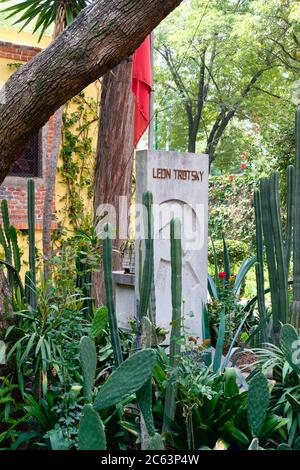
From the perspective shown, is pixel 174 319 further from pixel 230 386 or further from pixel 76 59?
pixel 76 59

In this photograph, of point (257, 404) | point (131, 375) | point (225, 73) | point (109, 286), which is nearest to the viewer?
point (131, 375)

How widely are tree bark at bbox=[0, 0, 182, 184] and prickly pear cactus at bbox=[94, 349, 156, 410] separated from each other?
1.60 meters

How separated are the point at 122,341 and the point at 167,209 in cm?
153

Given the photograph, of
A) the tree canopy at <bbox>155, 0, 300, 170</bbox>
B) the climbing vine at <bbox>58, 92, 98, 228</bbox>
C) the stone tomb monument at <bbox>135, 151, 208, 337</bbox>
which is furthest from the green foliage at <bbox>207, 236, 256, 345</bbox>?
the tree canopy at <bbox>155, 0, 300, 170</bbox>

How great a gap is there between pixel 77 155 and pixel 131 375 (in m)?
8.01

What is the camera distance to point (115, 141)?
24.5 ft

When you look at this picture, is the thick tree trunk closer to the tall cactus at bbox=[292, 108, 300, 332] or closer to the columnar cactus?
the columnar cactus

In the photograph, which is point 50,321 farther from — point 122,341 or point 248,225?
point 248,225

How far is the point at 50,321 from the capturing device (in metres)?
4.10

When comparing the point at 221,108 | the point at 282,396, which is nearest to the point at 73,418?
the point at 282,396

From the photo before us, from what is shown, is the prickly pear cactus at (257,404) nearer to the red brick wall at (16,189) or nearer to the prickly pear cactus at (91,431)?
the prickly pear cactus at (91,431)

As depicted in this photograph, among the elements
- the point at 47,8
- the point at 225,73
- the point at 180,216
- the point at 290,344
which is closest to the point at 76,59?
the point at 290,344

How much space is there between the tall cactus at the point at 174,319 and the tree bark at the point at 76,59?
952 mm

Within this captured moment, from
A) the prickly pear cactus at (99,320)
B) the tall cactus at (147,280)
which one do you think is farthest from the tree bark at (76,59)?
the prickly pear cactus at (99,320)
